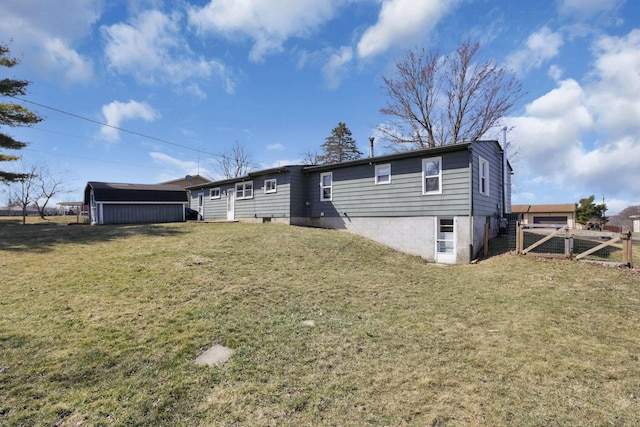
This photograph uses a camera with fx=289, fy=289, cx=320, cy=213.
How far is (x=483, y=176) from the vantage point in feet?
41.0

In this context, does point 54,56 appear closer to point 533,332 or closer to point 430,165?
point 430,165

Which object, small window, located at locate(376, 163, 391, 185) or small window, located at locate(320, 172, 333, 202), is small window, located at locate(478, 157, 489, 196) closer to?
small window, located at locate(376, 163, 391, 185)

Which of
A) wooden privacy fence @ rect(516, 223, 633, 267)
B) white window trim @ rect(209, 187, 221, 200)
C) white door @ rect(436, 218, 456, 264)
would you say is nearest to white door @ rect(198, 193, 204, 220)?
white window trim @ rect(209, 187, 221, 200)

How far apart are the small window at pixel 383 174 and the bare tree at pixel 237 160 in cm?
2890

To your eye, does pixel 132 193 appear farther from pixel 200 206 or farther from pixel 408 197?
pixel 408 197

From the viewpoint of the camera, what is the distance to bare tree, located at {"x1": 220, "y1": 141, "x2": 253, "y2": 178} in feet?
131

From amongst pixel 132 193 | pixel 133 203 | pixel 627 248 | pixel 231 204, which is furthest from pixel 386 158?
pixel 132 193

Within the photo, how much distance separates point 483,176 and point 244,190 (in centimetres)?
1463

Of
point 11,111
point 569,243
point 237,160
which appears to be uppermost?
point 237,160

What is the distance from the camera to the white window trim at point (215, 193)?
23125 mm

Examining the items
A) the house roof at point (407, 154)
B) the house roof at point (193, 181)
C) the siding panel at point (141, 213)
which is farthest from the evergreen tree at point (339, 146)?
the house roof at point (407, 154)

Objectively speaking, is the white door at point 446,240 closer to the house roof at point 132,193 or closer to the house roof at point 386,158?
the house roof at point 386,158

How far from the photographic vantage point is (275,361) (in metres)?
3.87

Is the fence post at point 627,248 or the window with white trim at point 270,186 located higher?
the window with white trim at point 270,186
